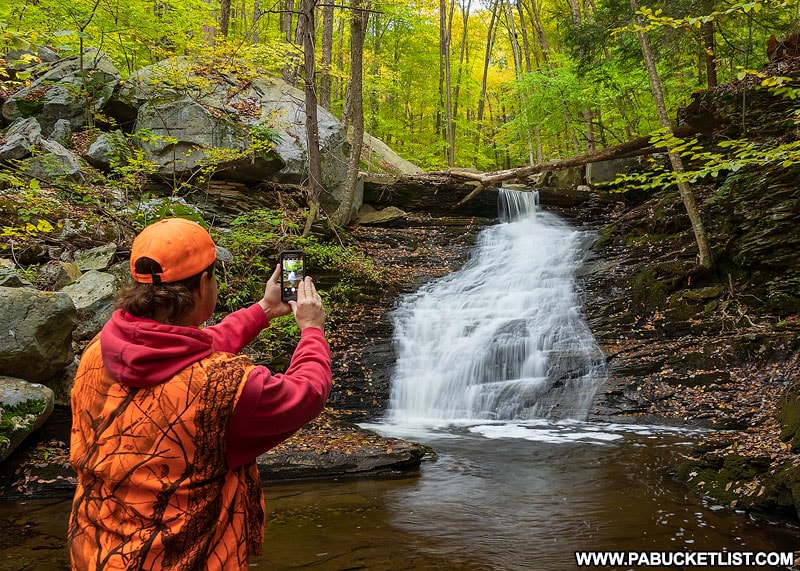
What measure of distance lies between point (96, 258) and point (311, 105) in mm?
5653

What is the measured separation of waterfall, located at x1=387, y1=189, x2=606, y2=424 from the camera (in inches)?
358

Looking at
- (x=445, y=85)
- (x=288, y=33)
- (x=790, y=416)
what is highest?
(x=445, y=85)

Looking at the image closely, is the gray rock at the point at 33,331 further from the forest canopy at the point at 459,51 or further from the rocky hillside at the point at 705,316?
the rocky hillside at the point at 705,316

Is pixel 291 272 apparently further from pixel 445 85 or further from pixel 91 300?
pixel 445 85

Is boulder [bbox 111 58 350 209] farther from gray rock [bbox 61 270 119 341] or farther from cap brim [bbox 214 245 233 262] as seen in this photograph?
gray rock [bbox 61 270 119 341]

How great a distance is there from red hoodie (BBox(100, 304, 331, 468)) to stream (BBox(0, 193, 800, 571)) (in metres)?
2.76

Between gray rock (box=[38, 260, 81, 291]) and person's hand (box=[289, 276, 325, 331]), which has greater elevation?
person's hand (box=[289, 276, 325, 331])

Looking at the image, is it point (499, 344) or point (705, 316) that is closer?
point (705, 316)

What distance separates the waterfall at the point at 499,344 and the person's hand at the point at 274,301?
23.5ft

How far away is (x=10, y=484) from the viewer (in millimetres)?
5375

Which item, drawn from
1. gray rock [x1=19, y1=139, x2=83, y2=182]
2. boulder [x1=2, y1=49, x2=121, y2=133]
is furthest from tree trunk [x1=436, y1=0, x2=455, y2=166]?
gray rock [x1=19, y1=139, x2=83, y2=182]

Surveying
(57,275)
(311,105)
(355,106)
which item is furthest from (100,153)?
(355,106)

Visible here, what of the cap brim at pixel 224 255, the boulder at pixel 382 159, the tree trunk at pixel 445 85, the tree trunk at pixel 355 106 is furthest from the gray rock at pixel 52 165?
the tree trunk at pixel 445 85

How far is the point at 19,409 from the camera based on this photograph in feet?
18.1
